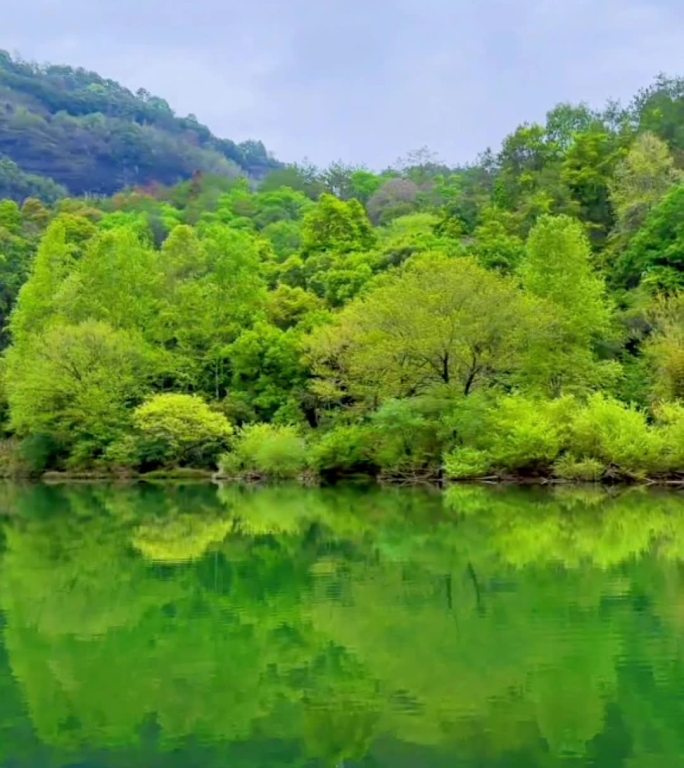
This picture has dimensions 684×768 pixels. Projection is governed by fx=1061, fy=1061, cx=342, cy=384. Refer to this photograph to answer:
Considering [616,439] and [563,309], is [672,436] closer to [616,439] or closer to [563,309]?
[616,439]

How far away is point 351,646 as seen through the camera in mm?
9328

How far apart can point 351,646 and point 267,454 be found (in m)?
21.0

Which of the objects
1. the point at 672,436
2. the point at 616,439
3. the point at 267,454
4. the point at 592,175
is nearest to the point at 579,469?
the point at 616,439

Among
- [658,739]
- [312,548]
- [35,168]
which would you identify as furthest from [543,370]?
[35,168]

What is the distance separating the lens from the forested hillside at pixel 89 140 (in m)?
117

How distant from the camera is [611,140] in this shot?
43906mm

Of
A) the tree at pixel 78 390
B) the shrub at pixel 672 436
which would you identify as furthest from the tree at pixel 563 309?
the tree at pixel 78 390

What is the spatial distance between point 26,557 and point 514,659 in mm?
9513

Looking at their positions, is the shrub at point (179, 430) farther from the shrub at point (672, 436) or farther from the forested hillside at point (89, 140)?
the forested hillside at point (89, 140)

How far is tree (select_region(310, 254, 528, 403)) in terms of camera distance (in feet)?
91.7

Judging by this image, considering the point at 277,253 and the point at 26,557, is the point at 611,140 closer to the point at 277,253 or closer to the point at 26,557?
the point at 277,253

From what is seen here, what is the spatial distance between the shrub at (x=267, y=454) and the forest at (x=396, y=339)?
0.21 ft

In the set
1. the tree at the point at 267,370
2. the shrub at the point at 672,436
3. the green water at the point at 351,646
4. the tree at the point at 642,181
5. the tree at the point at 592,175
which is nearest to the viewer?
the green water at the point at 351,646

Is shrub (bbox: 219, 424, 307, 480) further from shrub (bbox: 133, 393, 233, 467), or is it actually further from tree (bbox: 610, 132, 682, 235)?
tree (bbox: 610, 132, 682, 235)
